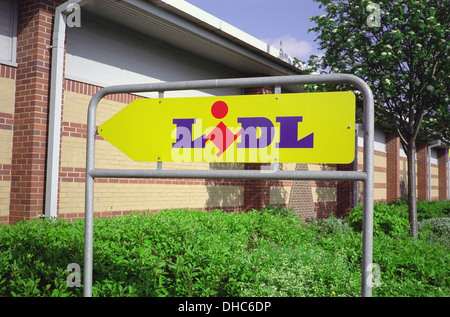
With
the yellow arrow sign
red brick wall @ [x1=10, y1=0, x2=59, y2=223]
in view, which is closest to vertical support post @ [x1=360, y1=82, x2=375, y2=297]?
the yellow arrow sign

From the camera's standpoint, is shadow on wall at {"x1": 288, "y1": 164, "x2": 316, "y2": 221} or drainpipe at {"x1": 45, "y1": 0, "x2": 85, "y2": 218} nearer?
drainpipe at {"x1": 45, "y1": 0, "x2": 85, "y2": 218}

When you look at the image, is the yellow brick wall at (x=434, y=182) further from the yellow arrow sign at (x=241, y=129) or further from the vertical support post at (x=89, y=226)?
the vertical support post at (x=89, y=226)

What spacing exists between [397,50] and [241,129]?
8271 mm

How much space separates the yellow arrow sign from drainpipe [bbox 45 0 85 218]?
374 cm

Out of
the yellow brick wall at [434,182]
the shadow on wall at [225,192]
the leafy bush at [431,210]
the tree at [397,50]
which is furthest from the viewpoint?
the yellow brick wall at [434,182]

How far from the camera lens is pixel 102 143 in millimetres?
8008

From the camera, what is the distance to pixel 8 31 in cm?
659

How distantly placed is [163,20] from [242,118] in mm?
5757

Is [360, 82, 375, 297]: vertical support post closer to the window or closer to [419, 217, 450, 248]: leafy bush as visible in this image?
the window

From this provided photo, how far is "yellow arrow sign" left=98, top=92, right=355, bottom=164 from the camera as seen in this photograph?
253 cm

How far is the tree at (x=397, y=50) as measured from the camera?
9281mm

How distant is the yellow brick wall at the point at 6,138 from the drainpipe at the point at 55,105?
69 centimetres

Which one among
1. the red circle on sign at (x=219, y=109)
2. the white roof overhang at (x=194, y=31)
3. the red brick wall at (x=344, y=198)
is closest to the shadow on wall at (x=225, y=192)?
the white roof overhang at (x=194, y=31)

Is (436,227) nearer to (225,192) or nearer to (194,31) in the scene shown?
(225,192)
